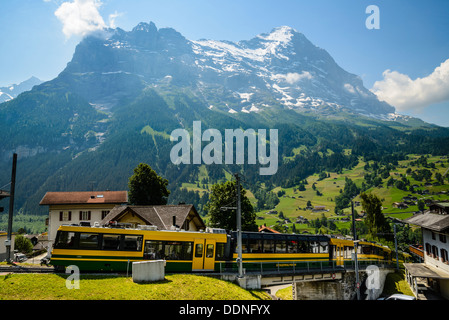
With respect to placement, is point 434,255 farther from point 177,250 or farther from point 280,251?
point 177,250

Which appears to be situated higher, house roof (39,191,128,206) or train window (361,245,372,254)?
house roof (39,191,128,206)

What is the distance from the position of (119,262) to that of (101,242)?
2.02 m

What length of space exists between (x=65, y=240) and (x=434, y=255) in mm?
52126

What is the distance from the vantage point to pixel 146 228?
1000 inches

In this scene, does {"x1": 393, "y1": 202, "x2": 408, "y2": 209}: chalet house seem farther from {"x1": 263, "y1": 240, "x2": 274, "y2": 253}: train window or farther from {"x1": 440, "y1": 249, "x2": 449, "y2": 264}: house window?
{"x1": 263, "y1": 240, "x2": 274, "y2": 253}: train window

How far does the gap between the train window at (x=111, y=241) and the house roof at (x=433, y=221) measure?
41024 mm

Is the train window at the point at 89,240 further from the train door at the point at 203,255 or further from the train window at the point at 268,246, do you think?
the train window at the point at 268,246

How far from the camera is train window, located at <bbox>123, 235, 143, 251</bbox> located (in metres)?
23.5

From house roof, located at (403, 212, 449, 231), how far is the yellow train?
19273mm

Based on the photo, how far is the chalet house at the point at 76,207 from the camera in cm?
5447

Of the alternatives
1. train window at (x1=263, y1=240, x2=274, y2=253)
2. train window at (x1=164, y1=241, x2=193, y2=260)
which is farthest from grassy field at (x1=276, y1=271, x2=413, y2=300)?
train window at (x1=164, y1=241, x2=193, y2=260)

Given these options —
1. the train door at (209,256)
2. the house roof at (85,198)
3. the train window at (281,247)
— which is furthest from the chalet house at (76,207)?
the train window at (281,247)
